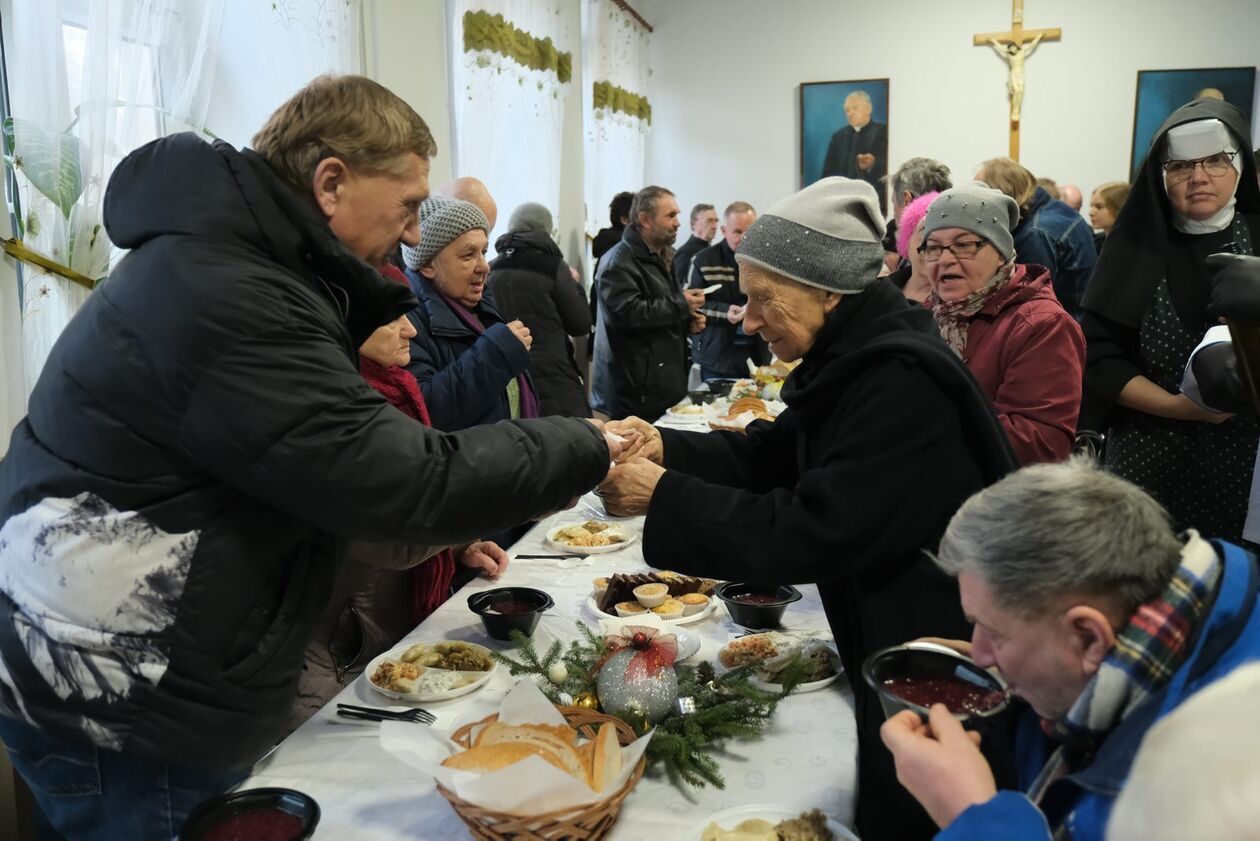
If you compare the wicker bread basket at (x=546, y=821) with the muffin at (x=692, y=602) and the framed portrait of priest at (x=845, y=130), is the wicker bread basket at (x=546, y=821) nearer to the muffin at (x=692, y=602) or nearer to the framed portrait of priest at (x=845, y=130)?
the muffin at (x=692, y=602)

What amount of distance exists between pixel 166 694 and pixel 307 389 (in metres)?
0.45

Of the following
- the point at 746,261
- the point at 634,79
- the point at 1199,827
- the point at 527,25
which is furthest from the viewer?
the point at 634,79

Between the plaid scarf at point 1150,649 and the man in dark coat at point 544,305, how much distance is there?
3.73 meters

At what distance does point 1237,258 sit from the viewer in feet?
4.89

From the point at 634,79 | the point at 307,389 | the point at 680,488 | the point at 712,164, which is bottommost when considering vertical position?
the point at 680,488

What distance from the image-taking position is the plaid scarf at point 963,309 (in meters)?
2.68

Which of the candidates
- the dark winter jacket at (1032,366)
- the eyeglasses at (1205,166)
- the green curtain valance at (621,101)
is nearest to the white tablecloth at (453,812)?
the dark winter jacket at (1032,366)

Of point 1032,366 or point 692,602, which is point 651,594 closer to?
point 692,602

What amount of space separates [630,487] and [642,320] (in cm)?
343

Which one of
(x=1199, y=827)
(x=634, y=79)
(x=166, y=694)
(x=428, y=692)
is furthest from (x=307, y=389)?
(x=634, y=79)

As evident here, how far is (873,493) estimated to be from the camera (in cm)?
152

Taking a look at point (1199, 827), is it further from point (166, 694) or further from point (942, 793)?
point (166, 694)

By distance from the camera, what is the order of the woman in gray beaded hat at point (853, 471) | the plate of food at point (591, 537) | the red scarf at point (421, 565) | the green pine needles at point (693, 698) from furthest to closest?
Answer: the plate of food at point (591, 537), the red scarf at point (421, 565), the woman in gray beaded hat at point (853, 471), the green pine needles at point (693, 698)

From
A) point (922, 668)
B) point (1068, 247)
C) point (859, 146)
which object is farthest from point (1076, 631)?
point (859, 146)
